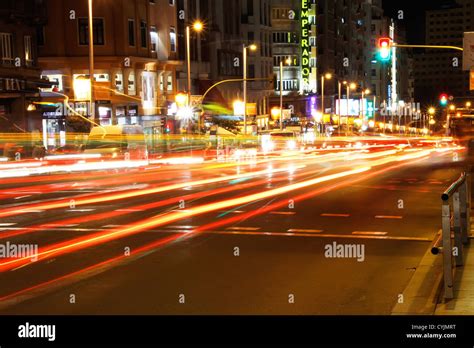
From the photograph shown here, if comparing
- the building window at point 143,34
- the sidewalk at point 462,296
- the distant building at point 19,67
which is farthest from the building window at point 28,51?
the sidewalk at point 462,296

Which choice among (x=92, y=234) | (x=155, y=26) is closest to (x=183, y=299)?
(x=92, y=234)

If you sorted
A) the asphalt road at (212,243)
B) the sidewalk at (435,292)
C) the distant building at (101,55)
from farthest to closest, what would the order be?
the distant building at (101,55) < the asphalt road at (212,243) < the sidewalk at (435,292)

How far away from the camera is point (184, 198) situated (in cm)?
2203

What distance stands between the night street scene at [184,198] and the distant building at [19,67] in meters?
0.10

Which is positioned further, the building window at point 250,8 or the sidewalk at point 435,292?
the building window at point 250,8

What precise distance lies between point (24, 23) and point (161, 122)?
1533cm

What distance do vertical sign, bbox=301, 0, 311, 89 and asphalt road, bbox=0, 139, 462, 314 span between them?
77928 millimetres

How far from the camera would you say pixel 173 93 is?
59812 millimetres

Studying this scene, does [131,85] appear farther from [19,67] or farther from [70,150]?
[70,150]

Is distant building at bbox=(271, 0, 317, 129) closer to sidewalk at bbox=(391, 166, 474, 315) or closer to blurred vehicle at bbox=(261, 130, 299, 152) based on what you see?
blurred vehicle at bbox=(261, 130, 299, 152)

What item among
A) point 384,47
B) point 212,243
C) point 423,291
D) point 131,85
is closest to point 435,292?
point 423,291

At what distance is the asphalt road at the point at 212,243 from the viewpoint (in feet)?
Answer: 32.7

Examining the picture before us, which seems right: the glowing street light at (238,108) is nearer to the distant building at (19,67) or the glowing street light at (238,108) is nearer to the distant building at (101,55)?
the distant building at (101,55)
